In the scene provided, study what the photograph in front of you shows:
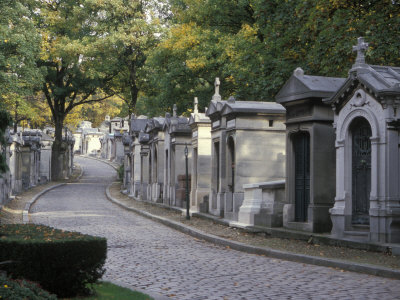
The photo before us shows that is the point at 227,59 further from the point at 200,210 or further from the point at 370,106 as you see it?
the point at 370,106

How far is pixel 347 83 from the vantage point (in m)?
13.3

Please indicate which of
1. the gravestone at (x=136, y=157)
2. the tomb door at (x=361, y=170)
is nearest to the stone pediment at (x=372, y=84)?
the tomb door at (x=361, y=170)

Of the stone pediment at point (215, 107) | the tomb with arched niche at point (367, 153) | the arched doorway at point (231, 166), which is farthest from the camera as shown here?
the stone pediment at point (215, 107)

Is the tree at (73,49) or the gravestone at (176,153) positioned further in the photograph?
the tree at (73,49)

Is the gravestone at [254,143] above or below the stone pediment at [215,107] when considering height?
below

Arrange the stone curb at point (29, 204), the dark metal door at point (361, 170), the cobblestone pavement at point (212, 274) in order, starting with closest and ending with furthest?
the cobblestone pavement at point (212, 274) → the dark metal door at point (361, 170) → the stone curb at point (29, 204)

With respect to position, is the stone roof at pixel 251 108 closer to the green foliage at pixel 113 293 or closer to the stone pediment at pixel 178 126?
the stone pediment at pixel 178 126

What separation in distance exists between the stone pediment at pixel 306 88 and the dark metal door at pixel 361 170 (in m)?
1.58

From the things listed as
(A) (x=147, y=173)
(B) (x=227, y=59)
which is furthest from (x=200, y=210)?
(A) (x=147, y=173)

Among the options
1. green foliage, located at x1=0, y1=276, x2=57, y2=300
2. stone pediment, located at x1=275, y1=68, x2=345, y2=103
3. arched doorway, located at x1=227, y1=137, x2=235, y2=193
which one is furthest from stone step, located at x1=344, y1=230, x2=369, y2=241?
green foliage, located at x1=0, y1=276, x2=57, y2=300

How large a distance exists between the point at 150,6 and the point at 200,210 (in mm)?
22207

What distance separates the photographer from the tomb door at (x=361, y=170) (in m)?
13.1

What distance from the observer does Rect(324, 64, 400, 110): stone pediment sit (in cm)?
1217

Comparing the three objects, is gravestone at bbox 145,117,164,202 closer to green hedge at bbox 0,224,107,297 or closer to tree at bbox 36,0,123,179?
tree at bbox 36,0,123,179
